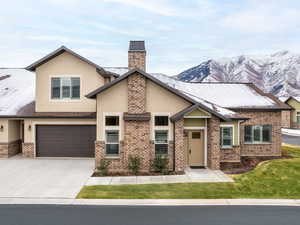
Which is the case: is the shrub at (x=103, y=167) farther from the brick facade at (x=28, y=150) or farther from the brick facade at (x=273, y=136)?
→ the brick facade at (x=273, y=136)

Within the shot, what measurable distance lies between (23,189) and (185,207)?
7485 mm

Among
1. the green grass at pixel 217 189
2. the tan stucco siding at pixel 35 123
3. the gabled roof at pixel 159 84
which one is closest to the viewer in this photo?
the green grass at pixel 217 189

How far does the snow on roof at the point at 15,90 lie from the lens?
18.9 m

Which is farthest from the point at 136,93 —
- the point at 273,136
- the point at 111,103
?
the point at 273,136

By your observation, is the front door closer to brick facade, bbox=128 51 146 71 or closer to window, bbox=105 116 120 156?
window, bbox=105 116 120 156

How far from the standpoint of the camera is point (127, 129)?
14.9 m

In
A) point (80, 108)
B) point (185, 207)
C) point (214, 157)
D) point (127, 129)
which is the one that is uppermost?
point (80, 108)

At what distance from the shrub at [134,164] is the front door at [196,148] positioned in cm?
352

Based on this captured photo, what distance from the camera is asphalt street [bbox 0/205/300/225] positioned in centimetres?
846

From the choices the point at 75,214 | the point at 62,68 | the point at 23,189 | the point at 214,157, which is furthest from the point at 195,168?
the point at 62,68

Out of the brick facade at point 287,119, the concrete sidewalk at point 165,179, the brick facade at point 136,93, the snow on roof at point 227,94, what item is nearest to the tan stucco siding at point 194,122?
the brick facade at point 136,93

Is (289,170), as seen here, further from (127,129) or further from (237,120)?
(127,129)

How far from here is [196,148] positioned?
1608 cm

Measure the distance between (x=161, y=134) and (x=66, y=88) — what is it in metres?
8.25
